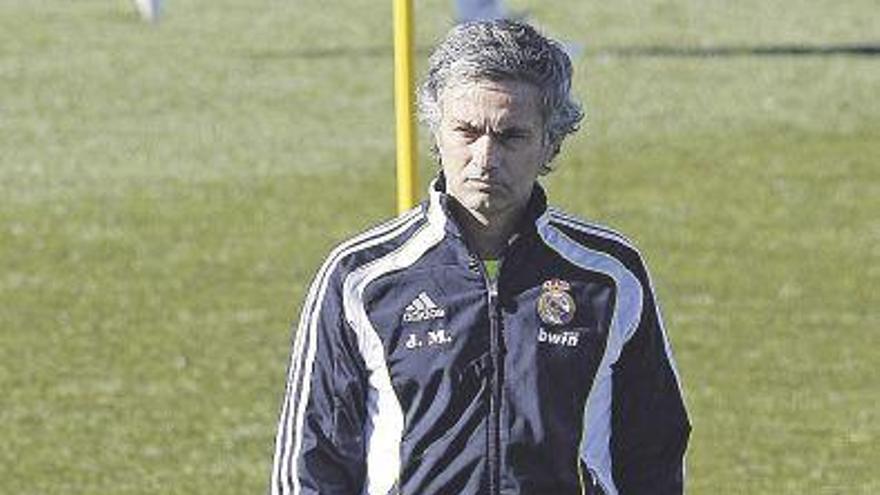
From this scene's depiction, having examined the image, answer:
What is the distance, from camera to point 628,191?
1938cm

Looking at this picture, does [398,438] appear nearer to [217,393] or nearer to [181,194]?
[217,393]

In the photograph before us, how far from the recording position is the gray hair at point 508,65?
634cm

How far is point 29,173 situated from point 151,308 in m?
3.86

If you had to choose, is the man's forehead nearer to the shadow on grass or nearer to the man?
the man

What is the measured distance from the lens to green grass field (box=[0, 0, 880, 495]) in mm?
13992

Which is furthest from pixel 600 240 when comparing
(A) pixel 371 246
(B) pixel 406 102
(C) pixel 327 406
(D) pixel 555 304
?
(B) pixel 406 102

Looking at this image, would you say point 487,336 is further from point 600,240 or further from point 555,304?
point 600,240

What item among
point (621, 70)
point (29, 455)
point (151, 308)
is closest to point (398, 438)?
point (29, 455)

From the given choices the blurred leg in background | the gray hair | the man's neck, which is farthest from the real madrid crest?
the blurred leg in background

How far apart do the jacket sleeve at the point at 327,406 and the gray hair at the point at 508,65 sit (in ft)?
1.47

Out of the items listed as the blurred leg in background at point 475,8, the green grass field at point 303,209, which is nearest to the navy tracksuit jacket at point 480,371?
the green grass field at point 303,209

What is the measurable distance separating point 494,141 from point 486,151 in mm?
41

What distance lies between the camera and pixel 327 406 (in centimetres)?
651

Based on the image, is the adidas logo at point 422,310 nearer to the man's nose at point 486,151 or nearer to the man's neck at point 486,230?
the man's neck at point 486,230
